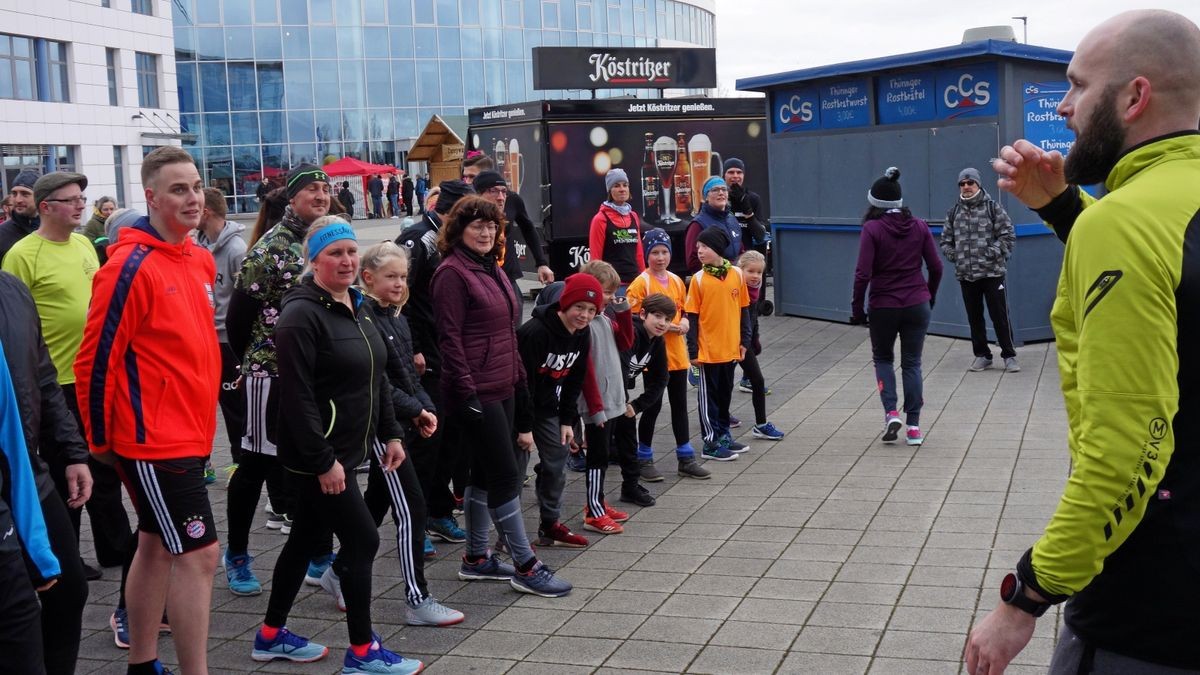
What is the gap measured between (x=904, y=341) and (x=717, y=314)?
150cm

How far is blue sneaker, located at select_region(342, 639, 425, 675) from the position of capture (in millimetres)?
4922

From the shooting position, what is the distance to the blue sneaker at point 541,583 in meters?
5.97

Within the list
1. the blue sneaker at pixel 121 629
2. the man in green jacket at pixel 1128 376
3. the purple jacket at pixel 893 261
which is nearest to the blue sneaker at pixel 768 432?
the purple jacket at pixel 893 261

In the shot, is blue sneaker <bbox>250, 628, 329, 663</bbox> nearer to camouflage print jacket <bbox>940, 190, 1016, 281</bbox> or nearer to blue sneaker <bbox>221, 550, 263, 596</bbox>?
blue sneaker <bbox>221, 550, 263, 596</bbox>

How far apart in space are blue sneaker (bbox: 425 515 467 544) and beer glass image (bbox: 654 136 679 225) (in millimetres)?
12281

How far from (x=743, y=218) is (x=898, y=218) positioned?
4.50 metres

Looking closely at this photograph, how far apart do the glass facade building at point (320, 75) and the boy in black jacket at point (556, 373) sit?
48521 millimetres

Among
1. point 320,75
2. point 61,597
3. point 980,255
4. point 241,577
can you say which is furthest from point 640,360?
point 320,75

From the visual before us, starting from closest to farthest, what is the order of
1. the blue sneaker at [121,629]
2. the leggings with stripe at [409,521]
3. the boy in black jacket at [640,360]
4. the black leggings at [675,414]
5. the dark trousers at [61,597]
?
the dark trousers at [61,597]
the blue sneaker at [121,629]
the leggings with stripe at [409,521]
the boy in black jacket at [640,360]
the black leggings at [675,414]

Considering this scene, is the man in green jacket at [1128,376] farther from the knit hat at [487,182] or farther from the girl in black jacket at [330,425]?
the knit hat at [487,182]

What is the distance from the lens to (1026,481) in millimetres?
7805

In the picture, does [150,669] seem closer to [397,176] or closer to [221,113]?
[397,176]

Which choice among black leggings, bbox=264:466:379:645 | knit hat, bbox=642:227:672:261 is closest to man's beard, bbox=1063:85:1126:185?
black leggings, bbox=264:466:379:645

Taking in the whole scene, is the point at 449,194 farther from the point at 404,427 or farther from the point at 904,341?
the point at 904,341
